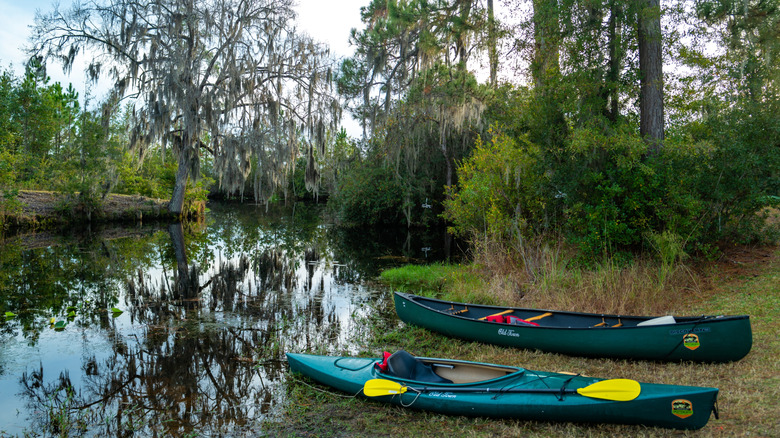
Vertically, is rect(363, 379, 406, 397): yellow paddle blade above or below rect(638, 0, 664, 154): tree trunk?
below

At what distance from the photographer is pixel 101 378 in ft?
19.5

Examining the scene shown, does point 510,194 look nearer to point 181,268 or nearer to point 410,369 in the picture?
point 410,369

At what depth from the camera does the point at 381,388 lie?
4.72 metres

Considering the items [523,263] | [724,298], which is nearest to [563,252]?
[523,263]

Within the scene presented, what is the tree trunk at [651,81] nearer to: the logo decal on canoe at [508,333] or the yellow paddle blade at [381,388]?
the logo decal on canoe at [508,333]

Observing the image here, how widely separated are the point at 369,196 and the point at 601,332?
2112cm

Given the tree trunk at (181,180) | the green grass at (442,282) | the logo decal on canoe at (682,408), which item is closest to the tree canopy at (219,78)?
the tree trunk at (181,180)

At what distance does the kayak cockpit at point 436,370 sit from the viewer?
4.89 metres

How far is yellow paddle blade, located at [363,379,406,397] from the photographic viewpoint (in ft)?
15.3

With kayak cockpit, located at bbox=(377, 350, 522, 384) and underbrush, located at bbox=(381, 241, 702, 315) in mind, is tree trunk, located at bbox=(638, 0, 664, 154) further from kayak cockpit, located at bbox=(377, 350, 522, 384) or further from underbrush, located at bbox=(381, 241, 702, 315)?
A: kayak cockpit, located at bbox=(377, 350, 522, 384)

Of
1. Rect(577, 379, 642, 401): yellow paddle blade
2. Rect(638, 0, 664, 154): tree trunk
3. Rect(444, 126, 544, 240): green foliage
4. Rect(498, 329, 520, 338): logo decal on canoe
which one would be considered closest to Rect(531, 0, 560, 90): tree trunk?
Rect(444, 126, 544, 240): green foliage

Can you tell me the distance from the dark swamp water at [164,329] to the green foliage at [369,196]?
8559 millimetres

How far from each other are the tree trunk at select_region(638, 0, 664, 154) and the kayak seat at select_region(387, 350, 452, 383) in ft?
21.9

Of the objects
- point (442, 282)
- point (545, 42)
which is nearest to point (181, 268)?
point (442, 282)
